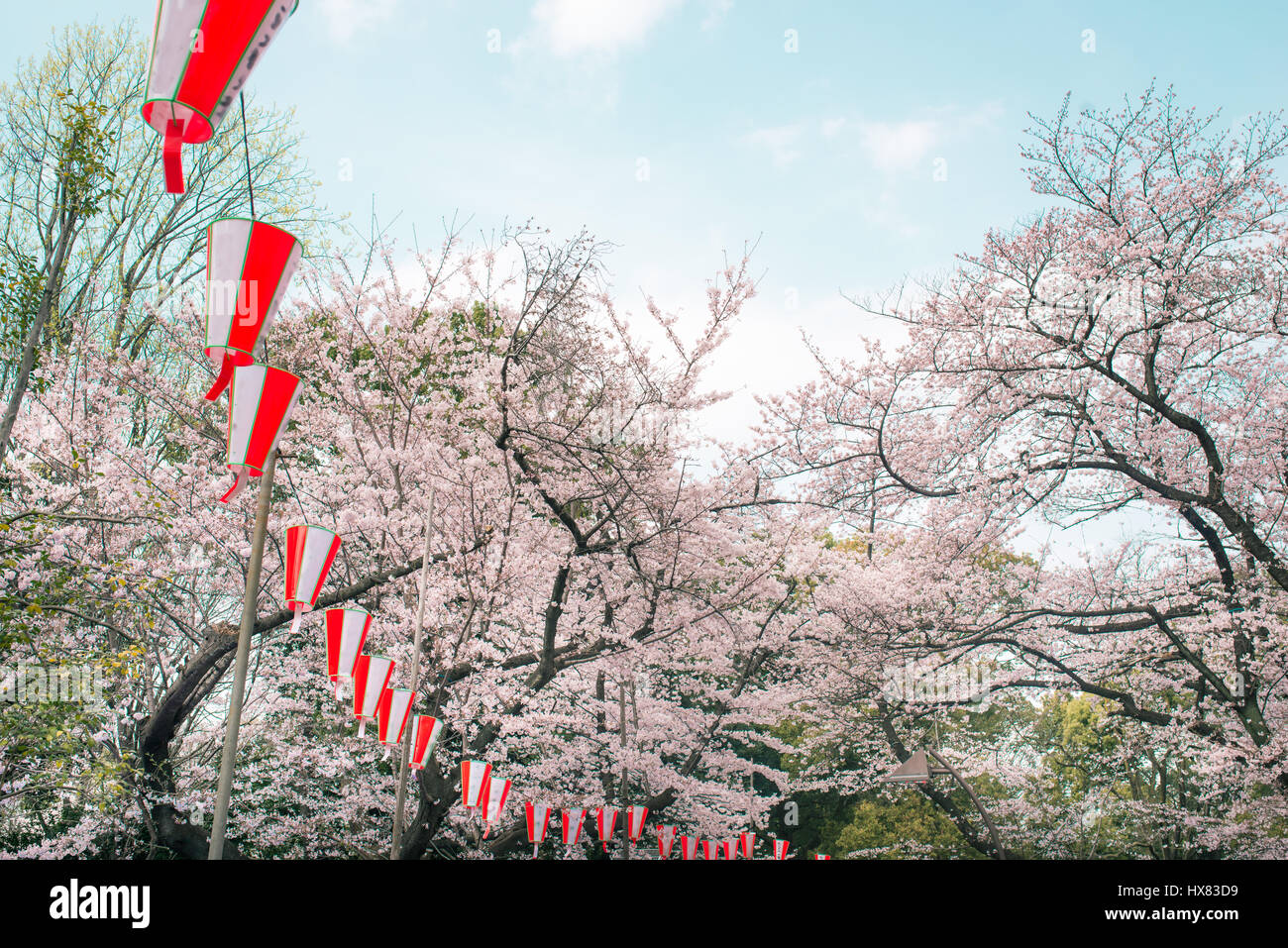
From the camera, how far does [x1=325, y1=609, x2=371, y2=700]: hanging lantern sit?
235 inches

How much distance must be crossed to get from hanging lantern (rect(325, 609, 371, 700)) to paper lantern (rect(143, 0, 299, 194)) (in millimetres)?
3994

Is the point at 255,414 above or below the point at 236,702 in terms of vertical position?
above

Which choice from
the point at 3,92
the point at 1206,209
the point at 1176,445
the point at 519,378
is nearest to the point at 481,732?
the point at 519,378

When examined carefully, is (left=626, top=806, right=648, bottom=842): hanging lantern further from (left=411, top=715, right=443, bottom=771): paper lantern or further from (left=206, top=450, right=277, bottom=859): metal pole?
(left=206, top=450, right=277, bottom=859): metal pole

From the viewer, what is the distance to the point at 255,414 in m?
3.71

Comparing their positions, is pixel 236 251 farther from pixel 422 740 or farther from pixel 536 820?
pixel 536 820

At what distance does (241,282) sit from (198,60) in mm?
967

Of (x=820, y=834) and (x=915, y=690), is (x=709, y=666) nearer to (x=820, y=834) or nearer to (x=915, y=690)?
(x=915, y=690)

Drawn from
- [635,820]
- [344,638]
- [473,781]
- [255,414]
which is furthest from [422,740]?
[635,820]

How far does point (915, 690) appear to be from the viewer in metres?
12.6

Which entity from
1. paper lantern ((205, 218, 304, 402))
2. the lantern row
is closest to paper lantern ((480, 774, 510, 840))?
the lantern row

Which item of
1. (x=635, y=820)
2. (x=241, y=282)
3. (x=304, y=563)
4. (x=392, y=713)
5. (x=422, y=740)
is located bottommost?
(x=635, y=820)

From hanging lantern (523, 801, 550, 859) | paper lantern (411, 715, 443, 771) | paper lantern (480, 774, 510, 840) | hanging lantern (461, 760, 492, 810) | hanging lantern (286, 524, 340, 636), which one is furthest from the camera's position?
hanging lantern (523, 801, 550, 859)

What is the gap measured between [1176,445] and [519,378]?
24.2 feet
